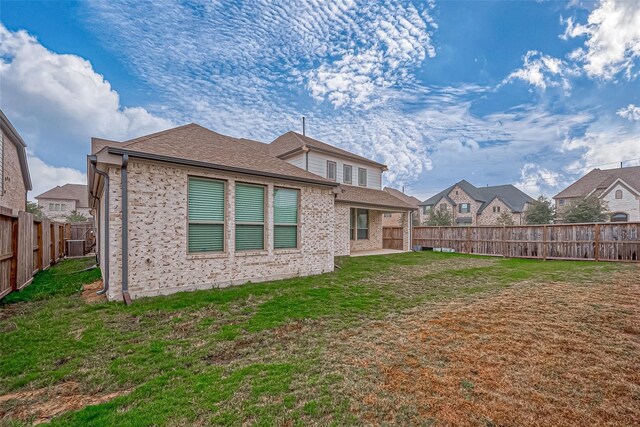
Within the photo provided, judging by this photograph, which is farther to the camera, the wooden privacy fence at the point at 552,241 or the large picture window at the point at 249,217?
the wooden privacy fence at the point at 552,241

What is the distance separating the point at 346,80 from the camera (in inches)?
596

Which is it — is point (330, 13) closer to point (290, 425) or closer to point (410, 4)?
point (410, 4)

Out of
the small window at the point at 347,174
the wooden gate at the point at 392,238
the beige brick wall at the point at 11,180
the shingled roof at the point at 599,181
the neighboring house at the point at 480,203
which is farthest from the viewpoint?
the neighboring house at the point at 480,203

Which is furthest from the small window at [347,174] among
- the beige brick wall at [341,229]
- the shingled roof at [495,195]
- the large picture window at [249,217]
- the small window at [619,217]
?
the shingled roof at [495,195]

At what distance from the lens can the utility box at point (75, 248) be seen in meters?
16.1

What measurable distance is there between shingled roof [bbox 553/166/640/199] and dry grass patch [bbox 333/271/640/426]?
33.8 m

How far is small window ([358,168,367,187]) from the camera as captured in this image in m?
18.2

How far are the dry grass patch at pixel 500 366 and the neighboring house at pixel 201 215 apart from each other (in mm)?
4353

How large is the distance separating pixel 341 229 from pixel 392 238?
666cm


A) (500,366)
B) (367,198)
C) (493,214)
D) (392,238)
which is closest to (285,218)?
(500,366)

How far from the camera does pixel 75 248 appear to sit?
643 inches

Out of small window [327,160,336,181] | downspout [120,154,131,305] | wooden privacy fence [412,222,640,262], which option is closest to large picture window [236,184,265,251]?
downspout [120,154,131,305]

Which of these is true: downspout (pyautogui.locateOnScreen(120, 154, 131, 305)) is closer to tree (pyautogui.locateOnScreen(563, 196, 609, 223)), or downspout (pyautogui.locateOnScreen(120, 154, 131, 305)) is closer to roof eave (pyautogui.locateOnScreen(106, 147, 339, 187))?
roof eave (pyautogui.locateOnScreen(106, 147, 339, 187))

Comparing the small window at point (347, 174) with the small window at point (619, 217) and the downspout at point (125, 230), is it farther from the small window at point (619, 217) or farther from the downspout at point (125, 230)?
the small window at point (619, 217)
